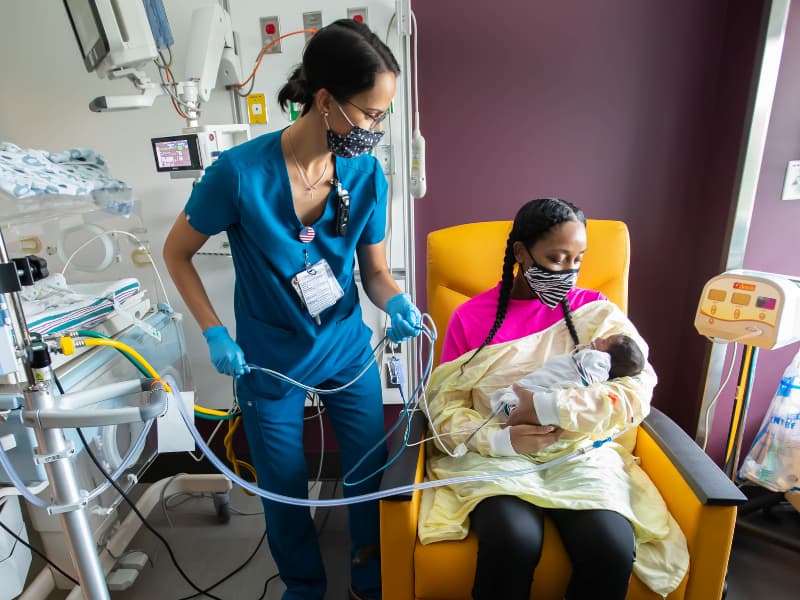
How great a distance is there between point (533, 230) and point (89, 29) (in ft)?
4.34

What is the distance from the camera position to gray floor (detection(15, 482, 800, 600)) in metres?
1.51

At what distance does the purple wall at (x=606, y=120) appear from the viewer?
167 cm

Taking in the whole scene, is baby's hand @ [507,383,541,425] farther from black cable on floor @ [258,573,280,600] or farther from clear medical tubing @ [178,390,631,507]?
black cable on floor @ [258,573,280,600]

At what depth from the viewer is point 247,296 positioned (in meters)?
1.20

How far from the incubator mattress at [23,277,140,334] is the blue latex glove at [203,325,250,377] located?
42 centimetres

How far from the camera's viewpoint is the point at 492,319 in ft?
4.38

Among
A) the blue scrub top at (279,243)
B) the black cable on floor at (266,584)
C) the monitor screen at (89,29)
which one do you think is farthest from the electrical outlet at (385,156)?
the black cable on floor at (266,584)

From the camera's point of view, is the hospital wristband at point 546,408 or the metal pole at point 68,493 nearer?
the metal pole at point 68,493

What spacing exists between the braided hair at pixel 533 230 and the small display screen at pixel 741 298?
54cm

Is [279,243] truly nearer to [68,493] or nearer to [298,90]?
[298,90]

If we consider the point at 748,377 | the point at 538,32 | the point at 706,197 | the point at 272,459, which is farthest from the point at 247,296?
the point at 706,197

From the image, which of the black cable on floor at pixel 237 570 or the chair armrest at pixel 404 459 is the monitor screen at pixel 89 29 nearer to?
the chair armrest at pixel 404 459

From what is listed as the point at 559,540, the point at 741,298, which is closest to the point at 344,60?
the point at 559,540

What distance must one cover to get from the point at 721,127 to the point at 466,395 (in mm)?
1393
